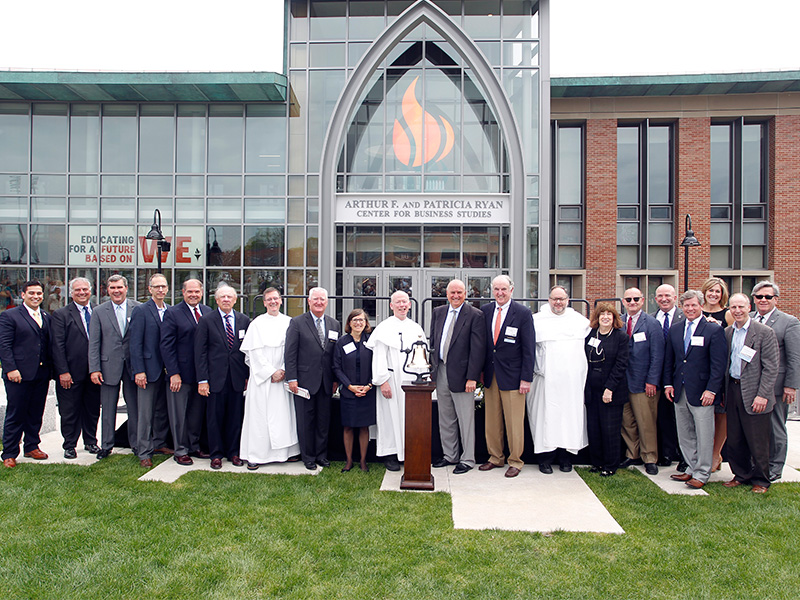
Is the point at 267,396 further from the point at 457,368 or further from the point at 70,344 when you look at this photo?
the point at 70,344

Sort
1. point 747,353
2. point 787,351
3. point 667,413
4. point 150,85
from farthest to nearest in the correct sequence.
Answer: point 150,85
point 667,413
point 787,351
point 747,353

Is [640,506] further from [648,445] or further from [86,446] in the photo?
[86,446]

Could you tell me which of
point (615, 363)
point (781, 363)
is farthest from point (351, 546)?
point (781, 363)

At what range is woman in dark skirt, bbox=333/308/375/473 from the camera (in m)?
5.93

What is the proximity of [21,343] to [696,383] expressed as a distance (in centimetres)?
733

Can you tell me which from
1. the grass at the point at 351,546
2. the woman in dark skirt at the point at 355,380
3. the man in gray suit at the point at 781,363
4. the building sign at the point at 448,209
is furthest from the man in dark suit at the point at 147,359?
the building sign at the point at 448,209

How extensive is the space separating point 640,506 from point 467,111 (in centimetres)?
1236

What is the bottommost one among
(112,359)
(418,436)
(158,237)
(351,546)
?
(351,546)

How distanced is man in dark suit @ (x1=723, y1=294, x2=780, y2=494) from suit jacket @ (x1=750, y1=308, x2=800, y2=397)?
24cm

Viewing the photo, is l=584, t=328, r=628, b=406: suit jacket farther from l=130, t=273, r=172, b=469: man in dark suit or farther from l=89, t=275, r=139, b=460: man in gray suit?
l=89, t=275, r=139, b=460: man in gray suit

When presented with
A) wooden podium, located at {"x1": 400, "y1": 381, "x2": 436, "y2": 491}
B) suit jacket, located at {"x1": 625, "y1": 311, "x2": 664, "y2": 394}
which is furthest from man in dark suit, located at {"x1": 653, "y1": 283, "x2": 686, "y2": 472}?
wooden podium, located at {"x1": 400, "y1": 381, "x2": 436, "y2": 491}

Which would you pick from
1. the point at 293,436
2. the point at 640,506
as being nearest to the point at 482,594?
the point at 640,506

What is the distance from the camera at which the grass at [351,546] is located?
3543mm

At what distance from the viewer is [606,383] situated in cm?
587
